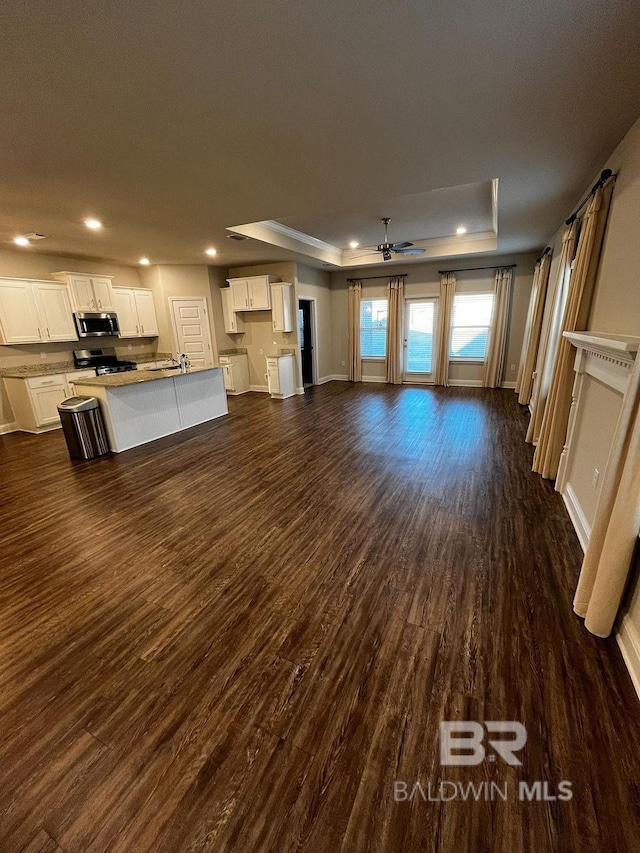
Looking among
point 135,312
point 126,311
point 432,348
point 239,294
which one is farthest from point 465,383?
point 126,311

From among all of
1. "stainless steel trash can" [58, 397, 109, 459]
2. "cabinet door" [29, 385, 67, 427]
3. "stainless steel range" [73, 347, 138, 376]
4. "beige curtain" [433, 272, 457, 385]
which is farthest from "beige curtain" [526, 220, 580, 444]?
"cabinet door" [29, 385, 67, 427]


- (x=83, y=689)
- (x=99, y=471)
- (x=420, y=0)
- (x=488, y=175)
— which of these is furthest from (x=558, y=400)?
(x=99, y=471)

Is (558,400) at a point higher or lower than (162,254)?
lower

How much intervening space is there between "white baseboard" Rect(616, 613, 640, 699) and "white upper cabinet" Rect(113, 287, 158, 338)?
317 inches

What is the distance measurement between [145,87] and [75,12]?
48 cm

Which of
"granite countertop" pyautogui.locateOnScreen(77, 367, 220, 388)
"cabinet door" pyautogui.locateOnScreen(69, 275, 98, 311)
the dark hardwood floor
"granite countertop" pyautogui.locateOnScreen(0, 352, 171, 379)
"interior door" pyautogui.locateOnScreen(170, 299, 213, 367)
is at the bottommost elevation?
the dark hardwood floor

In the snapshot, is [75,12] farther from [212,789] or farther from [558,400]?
[558,400]

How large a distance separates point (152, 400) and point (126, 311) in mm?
3046

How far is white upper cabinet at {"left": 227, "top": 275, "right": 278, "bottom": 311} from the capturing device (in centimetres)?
719

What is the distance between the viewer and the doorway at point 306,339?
8250 mm

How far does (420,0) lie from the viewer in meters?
1.41

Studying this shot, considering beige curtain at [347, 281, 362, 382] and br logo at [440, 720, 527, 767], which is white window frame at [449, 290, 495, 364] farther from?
br logo at [440, 720, 527, 767]

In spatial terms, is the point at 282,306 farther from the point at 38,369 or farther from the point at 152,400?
the point at 38,369

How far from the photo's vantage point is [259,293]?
23.8 feet
